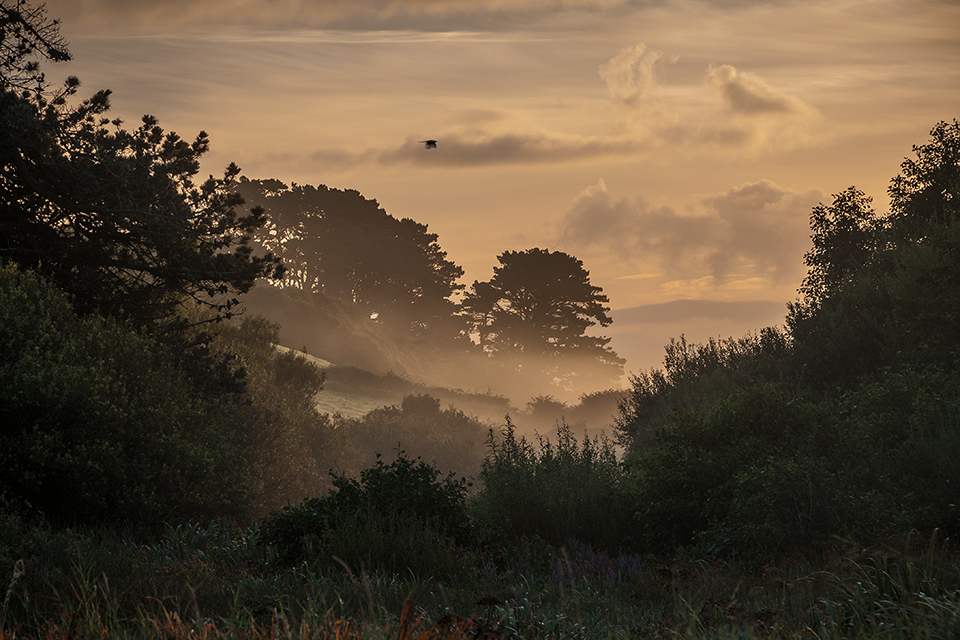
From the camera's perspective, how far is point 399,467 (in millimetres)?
8508

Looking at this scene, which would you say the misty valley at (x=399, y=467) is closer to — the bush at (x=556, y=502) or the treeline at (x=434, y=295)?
the bush at (x=556, y=502)

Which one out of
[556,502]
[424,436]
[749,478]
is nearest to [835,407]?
[749,478]

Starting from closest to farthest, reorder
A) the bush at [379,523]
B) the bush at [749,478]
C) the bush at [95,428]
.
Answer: the bush at [379,523] → the bush at [749,478] → the bush at [95,428]

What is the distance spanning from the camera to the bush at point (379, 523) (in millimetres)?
7051

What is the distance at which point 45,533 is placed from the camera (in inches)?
301

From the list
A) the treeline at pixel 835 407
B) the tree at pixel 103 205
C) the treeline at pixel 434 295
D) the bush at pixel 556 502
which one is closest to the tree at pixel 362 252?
the treeline at pixel 434 295

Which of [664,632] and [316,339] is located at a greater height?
[316,339]

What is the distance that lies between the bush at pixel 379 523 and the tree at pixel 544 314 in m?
45.5

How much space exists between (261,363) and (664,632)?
17092 mm

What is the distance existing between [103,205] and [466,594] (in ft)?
32.7

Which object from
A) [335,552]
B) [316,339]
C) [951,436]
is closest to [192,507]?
[335,552]

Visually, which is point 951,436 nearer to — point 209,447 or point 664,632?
point 664,632

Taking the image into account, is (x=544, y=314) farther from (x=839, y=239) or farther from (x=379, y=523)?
A: (x=379, y=523)

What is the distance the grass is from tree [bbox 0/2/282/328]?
568 cm
